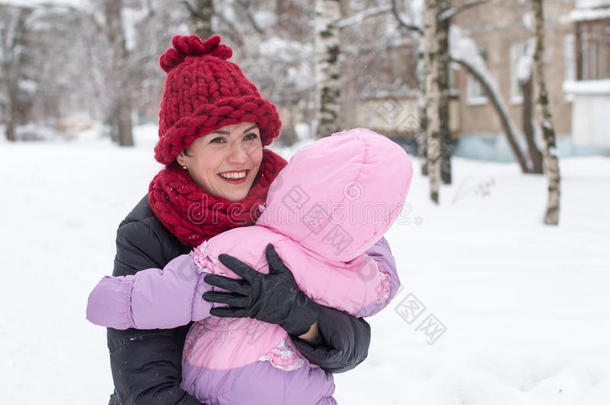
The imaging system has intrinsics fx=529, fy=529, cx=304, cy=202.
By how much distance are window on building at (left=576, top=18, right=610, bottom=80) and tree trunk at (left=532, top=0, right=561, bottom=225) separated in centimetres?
866

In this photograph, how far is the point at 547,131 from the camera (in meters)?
6.45

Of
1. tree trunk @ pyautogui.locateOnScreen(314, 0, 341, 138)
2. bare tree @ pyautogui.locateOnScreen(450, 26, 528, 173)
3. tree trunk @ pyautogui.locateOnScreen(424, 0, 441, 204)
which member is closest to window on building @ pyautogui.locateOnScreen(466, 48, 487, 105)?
bare tree @ pyautogui.locateOnScreen(450, 26, 528, 173)

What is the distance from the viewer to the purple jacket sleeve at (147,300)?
4.55ft

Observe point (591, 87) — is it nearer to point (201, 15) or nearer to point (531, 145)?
point (531, 145)

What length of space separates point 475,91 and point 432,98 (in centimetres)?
1279

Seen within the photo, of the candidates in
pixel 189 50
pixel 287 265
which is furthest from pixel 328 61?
pixel 287 265

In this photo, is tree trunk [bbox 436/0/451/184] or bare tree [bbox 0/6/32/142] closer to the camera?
tree trunk [bbox 436/0/451/184]

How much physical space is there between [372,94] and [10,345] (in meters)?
15.2

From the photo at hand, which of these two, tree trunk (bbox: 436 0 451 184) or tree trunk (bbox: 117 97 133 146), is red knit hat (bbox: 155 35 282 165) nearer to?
tree trunk (bbox: 436 0 451 184)

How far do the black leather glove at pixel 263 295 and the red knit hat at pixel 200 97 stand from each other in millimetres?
398

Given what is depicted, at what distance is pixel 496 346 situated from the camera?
362cm

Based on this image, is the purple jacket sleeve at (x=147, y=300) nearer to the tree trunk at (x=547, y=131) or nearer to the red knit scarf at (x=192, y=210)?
the red knit scarf at (x=192, y=210)

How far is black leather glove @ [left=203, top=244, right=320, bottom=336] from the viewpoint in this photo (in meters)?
1.40

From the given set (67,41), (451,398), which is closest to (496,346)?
(451,398)
